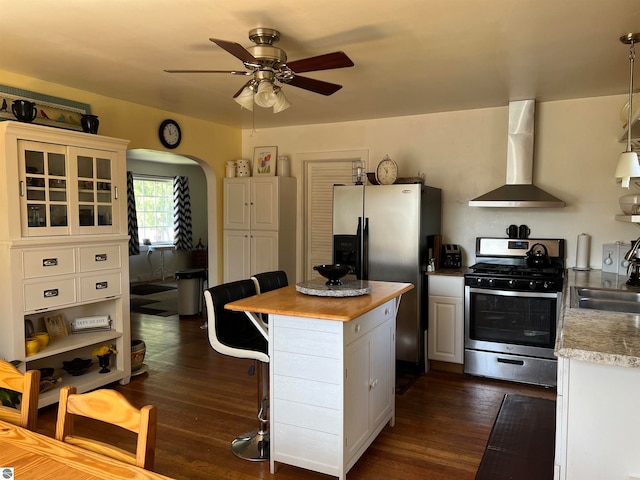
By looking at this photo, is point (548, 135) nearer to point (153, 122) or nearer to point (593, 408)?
point (593, 408)

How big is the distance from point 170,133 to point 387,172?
2219 mm

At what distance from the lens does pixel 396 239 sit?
4.16 m

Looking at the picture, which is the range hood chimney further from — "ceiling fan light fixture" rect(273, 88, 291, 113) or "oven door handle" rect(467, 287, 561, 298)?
"ceiling fan light fixture" rect(273, 88, 291, 113)

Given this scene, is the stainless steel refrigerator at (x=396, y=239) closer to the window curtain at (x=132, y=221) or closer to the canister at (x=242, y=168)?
the canister at (x=242, y=168)

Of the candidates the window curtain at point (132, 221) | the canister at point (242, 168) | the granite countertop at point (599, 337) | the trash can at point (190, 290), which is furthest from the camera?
the window curtain at point (132, 221)

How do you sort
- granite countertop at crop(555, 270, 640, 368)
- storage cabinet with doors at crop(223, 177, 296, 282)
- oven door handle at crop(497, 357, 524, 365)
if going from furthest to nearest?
storage cabinet with doors at crop(223, 177, 296, 282) → oven door handle at crop(497, 357, 524, 365) → granite countertop at crop(555, 270, 640, 368)

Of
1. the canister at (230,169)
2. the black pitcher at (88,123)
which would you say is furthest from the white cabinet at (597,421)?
the canister at (230,169)

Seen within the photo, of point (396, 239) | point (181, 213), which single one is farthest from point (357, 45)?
point (181, 213)

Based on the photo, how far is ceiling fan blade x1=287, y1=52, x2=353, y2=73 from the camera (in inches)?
89.3

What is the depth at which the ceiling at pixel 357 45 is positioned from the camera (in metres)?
2.29

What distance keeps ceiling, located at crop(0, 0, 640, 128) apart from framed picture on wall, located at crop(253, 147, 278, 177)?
1429mm

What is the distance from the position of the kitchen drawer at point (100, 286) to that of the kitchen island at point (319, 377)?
163 cm

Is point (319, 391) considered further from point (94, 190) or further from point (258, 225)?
point (258, 225)

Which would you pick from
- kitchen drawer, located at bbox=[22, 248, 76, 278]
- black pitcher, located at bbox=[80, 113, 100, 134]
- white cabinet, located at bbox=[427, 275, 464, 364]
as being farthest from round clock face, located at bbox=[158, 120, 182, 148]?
white cabinet, located at bbox=[427, 275, 464, 364]
